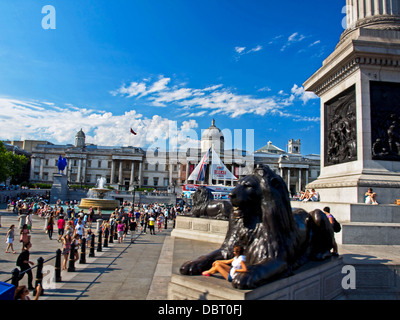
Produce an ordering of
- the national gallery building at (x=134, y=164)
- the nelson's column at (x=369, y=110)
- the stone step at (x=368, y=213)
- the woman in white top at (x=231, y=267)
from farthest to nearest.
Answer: the national gallery building at (x=134, y=164) → the nelson's column at (x=369, y=110) → the stone step at (x=368, y=213) → the woman in white top at (x=231, y=267)

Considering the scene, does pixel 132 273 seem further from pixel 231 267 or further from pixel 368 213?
pixel 368 213

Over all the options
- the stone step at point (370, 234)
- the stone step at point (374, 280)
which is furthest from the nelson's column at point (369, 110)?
the stone step at point (374, 280)

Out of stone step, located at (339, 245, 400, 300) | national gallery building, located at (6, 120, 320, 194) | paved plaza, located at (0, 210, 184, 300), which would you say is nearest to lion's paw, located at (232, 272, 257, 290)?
paved plaza, located at (0, 210, 184, 300)

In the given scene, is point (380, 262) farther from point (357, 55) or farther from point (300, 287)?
point (357, 55)

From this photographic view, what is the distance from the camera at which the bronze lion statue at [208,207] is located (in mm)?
11469

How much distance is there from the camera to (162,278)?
261 inches

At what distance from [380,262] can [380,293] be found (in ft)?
1.82

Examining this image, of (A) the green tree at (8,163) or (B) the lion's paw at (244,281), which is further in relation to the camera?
(A) the green tree at (8,163)

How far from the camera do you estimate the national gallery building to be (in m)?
84.4

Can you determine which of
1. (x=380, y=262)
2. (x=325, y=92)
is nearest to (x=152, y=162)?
(x=325, y=92)

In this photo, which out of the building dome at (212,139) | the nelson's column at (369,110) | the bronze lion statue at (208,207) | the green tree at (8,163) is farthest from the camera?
the building dome at (212,139)

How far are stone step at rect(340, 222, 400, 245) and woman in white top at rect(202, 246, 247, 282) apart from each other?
16.4 ft

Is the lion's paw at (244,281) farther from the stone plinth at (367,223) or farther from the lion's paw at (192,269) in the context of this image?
the stone plinth at (367,223)

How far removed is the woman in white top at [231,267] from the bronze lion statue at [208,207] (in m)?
7.15
